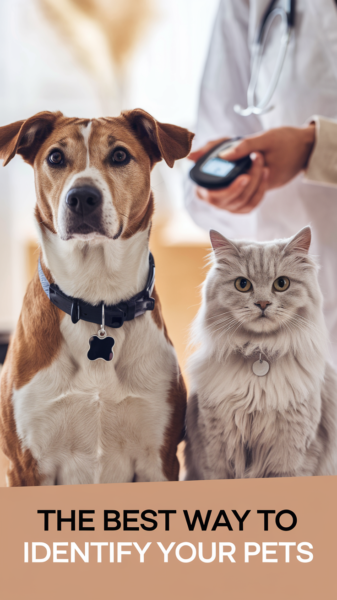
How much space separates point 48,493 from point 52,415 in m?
0.11

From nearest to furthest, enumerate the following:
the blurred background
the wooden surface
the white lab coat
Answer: the wooden surface
the white lab coat
the blurred background

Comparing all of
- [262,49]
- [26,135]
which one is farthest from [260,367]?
[262,49]

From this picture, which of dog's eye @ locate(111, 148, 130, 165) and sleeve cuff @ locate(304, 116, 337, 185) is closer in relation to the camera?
dog's eye @ locate(111, 148, 130, 165)

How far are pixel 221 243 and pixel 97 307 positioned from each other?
0.18 metres

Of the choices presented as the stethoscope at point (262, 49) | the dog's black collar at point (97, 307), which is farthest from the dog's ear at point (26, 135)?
the stethoscope at point (262, 49)

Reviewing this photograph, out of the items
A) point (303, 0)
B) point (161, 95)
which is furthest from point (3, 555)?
point (161, 95)

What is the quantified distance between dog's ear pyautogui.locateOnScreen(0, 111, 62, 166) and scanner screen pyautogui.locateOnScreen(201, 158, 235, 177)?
0.89 feet

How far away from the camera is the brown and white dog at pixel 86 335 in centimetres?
61

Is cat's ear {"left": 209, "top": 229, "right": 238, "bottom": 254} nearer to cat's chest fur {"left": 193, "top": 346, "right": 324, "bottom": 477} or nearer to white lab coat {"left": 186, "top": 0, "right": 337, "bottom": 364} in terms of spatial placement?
cat's chest fur {"left": 193, "top": 346, "right": 324, "bottom": 477}

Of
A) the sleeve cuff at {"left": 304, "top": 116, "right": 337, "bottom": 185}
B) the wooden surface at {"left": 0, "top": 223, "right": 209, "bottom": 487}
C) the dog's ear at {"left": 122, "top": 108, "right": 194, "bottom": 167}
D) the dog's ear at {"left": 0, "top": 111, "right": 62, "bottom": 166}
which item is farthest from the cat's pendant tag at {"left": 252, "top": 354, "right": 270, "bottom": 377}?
the sleeve cuff at {"left": 304, "top": 116, "right": 337, "bottom": 185}

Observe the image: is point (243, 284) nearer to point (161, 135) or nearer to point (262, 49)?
point (161, 135)

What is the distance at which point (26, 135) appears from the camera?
2.04ft

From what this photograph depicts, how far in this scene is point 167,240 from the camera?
1.42 metres

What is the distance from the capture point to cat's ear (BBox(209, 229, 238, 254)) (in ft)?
2.12
